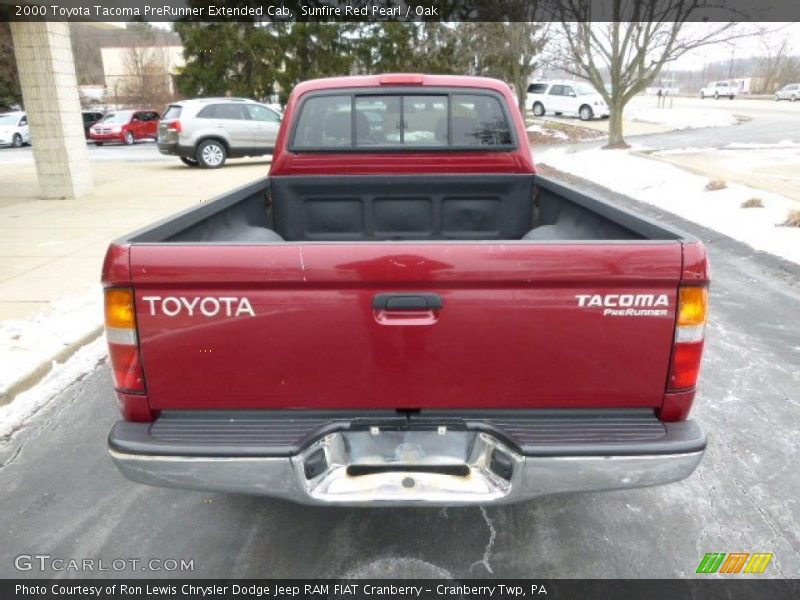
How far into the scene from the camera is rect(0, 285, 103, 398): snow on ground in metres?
4.33

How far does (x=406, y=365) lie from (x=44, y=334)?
4089 millimetres

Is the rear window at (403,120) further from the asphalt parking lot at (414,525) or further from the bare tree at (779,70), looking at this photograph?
the bare tree at (779,70)

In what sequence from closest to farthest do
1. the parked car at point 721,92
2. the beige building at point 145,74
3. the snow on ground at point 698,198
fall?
the snow on ground at point 698,198
the beige building at point 145,74
the parked car at point 721,92

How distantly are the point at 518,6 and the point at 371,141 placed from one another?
77.4 feet

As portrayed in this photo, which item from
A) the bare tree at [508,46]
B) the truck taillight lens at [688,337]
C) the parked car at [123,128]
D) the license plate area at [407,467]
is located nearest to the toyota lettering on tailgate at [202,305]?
the license plate area at [407,467]

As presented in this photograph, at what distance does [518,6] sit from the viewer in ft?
80.5

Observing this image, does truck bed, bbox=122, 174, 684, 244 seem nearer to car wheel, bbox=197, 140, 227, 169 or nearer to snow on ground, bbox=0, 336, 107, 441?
snow on ground, bbox=0, 336, 107, 441

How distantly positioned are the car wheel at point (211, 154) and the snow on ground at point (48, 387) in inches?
530

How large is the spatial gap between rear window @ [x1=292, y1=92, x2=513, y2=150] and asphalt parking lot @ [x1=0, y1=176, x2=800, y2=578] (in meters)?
2.42

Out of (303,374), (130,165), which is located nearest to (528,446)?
(303,374)

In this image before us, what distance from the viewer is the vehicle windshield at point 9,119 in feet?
86.6

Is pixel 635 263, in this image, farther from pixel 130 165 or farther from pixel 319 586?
pixel 130 165

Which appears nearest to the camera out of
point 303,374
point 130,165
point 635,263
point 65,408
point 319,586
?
point 635,263
